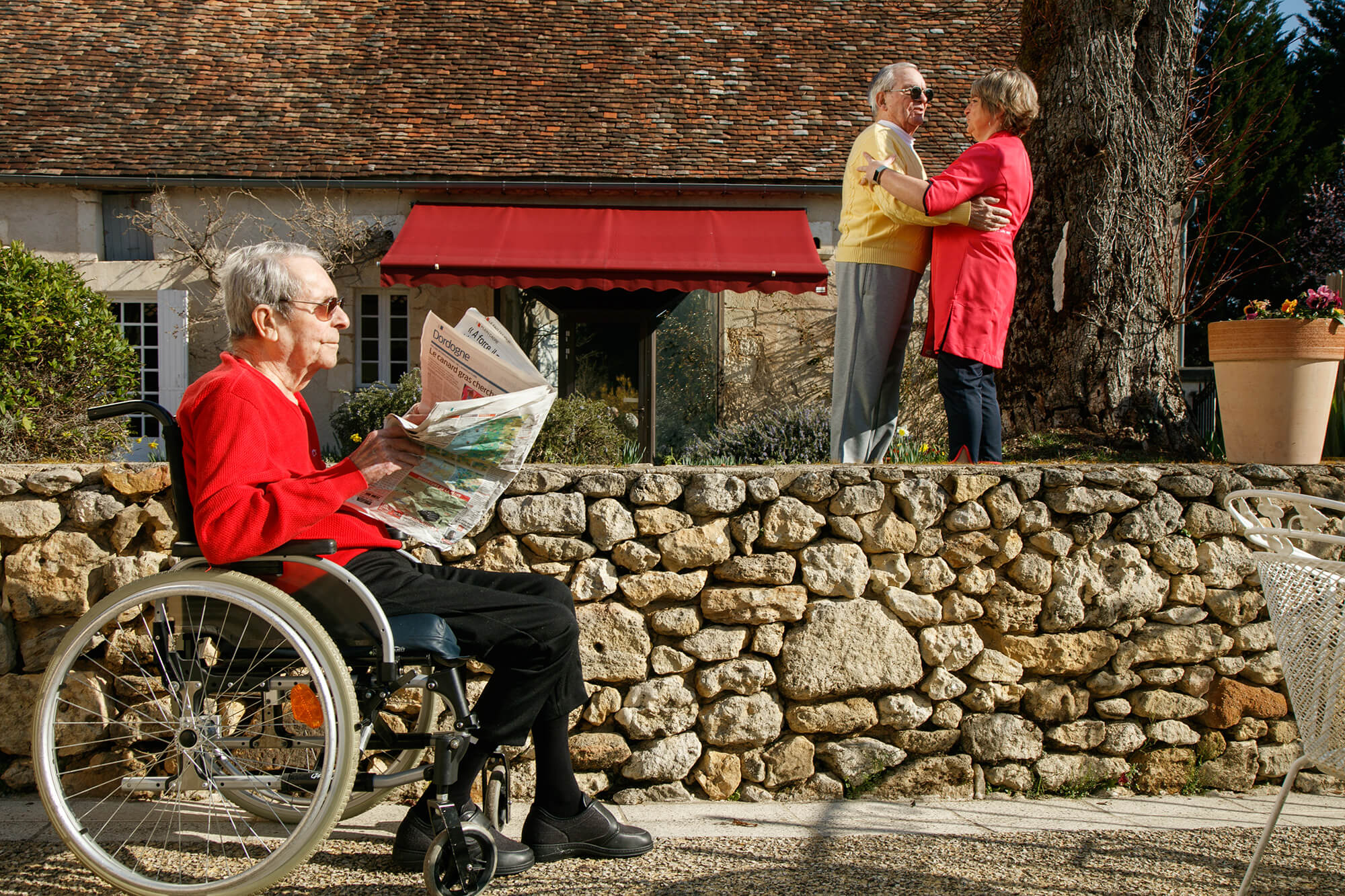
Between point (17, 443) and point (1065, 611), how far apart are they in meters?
4.84

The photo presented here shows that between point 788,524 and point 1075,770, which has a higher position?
point 788,524

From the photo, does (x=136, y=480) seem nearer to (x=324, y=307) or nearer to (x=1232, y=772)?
(x=324, y=307)

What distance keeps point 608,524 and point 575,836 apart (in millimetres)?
1059

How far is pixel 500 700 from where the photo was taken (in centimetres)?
250

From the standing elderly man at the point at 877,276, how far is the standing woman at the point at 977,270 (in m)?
0.12

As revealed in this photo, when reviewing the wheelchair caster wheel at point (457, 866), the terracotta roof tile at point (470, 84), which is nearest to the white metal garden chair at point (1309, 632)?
the wheelchair caster wheel at point (457, 866)

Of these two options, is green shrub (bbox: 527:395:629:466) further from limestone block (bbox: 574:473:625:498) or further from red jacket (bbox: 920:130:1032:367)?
limestone block (bbox: 574:473:625:498)

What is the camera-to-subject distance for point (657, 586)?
345cm

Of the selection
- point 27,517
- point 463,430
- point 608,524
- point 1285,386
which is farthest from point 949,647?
point 27,517

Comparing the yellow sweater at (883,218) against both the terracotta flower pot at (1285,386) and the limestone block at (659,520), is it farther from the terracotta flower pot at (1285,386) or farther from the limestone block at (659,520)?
the limestone block at (659,520)

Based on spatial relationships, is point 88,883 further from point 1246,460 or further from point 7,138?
point 7,138

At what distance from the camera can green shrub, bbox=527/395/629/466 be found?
8.61 metres

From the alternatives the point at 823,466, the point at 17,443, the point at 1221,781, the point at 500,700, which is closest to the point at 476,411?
the point at 500,700

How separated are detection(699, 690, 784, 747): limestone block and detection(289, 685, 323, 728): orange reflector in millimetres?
1439
